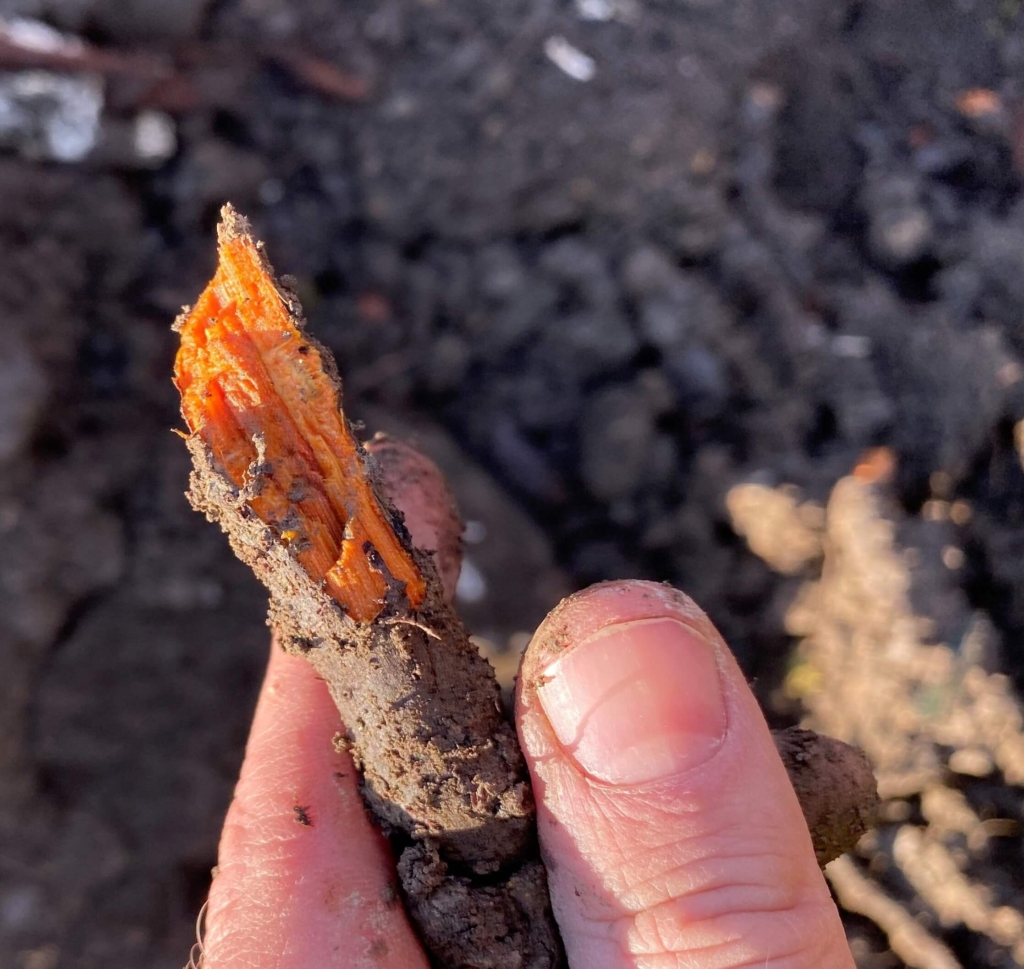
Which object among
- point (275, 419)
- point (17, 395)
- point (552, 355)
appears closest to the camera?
point (275, 419)

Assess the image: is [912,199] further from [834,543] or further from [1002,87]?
[834,543]

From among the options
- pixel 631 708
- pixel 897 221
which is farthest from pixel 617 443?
pixel 631 708

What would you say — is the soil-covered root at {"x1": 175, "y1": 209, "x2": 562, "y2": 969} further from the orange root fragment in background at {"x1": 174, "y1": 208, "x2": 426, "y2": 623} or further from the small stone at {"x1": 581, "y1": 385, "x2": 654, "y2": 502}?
the small stone at {"x1": 581, "y1": 385, "x2": 654, "y2": 502}

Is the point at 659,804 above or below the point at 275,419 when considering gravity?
below

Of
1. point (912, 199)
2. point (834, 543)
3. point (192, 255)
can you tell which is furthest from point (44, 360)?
point (912, 199)

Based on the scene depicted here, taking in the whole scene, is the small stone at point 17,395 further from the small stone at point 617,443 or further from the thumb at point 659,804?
the thumb at point 659,804

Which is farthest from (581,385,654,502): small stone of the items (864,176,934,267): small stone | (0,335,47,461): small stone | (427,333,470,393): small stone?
(0,335,47,461): small stone

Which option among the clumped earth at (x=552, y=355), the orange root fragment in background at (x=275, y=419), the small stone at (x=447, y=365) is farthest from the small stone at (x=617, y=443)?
the orange root fragment in background at (x=275, y=419)

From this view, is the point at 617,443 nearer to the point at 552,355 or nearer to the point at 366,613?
the point at 552,355
